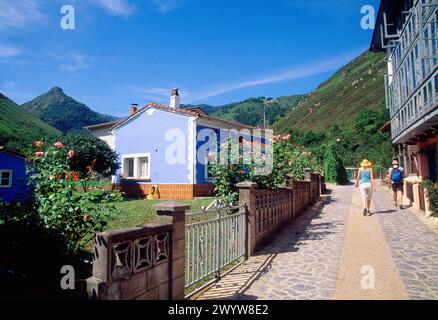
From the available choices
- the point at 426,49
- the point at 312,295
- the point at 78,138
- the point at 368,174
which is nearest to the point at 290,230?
the point at 368,174

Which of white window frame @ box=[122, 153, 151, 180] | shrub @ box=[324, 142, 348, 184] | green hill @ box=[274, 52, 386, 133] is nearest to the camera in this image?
white window frame @ box=[122, 153, 151, 180]

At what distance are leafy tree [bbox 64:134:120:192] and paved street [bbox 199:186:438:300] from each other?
42.3 ft

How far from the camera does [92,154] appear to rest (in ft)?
55.9

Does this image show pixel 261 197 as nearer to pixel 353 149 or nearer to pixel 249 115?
pixel 353 149

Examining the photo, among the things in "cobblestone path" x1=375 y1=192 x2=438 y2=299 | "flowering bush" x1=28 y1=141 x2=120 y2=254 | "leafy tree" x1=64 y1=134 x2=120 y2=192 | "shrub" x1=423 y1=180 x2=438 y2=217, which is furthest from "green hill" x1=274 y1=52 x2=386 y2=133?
"flowering bush" x1=28 y1=141 x2=120 y2=254

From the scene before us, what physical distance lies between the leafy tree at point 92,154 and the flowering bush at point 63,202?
13018 millimetres

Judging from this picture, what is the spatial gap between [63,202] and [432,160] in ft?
47.5

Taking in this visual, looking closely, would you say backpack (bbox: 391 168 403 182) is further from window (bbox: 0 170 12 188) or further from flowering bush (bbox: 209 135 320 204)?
window (bbox: 0 170 12 188)

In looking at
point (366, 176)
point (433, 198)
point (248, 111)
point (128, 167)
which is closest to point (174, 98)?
point (128, 167)

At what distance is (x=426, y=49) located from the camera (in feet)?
34.4

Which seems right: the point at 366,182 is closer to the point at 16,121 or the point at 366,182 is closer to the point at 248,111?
the point at 16,121

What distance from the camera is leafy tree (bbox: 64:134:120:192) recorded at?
16.9m

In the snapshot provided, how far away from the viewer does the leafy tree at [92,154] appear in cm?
1694

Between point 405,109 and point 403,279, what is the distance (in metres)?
12.7
